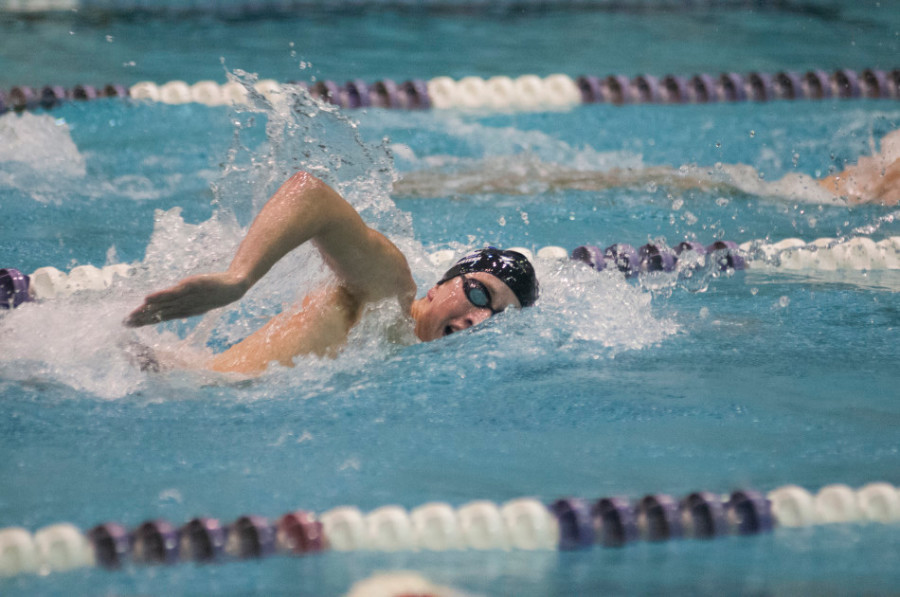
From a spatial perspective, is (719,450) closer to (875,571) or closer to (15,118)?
(875,571)

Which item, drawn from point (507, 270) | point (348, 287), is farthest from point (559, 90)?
point (348, 287)

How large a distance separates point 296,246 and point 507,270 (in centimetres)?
71

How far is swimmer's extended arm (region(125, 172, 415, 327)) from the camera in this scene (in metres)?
2.11

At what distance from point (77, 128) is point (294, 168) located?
8.86ft

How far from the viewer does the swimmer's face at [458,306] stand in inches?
107

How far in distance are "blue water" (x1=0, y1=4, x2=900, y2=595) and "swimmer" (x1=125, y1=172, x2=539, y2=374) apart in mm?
80

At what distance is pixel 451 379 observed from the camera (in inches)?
113

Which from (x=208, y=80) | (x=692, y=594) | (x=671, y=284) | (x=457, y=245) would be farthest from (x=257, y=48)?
(x=692, y=594)

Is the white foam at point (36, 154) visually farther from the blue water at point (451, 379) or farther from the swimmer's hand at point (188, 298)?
the swimmer's hand at point (188, 298)

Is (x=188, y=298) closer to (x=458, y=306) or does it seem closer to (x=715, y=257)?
(x=458, y=306)

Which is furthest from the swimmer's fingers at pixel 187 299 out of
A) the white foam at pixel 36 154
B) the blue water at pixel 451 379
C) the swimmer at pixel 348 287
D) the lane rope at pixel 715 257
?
the white foam at pixel 36 154

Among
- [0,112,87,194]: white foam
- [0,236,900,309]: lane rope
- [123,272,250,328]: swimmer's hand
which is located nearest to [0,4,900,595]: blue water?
[0,112,87,194]: white foam

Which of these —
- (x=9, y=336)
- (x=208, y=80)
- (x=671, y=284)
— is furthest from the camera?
(x=208, y=80)

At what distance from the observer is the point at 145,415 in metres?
2.59
